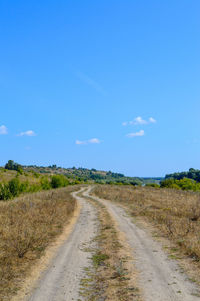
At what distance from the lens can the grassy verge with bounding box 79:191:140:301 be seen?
7543mm

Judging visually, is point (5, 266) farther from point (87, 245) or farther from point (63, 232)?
point (63, 232)

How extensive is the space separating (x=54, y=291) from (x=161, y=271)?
12.9ft

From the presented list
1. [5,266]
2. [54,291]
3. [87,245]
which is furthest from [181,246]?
[5,266]

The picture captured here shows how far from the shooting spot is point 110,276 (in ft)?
29.5

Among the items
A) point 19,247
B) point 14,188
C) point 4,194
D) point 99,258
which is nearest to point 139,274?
point 99,258

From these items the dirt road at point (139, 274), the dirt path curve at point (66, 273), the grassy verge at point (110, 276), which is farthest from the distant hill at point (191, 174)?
the grassy verge at point (110, 276)

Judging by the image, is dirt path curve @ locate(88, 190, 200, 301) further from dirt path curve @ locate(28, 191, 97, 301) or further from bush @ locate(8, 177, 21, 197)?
bush @ locate(8, 177, 21, 197)

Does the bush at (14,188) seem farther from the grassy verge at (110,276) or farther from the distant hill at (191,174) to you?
the distant hill at (191,174)

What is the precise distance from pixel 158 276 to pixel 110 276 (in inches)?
64.1

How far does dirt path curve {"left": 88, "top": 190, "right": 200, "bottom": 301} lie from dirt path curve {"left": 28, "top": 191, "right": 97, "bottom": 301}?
209 centimetres

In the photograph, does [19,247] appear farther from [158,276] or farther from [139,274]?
[158,276]

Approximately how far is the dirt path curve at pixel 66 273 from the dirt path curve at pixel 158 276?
209 cm

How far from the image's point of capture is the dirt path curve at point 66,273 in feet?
24.8

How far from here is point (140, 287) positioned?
7.98 meters
